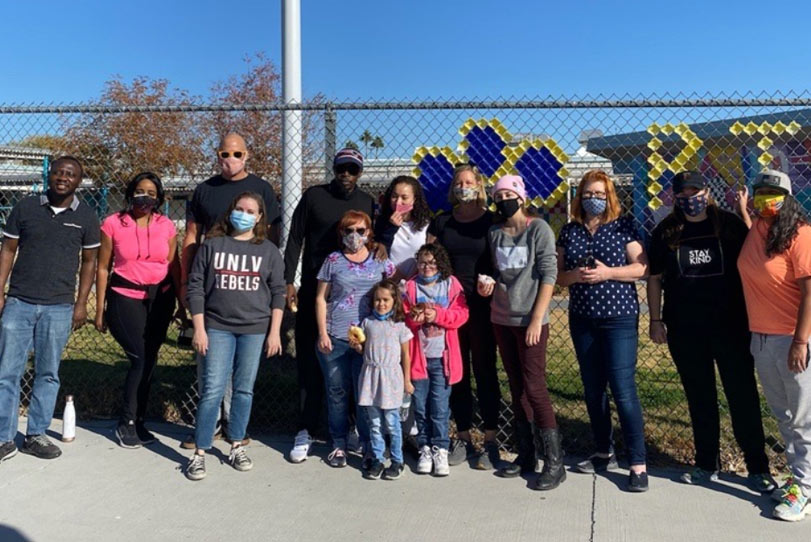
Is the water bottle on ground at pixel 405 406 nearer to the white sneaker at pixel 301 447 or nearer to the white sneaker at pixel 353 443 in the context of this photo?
the white sneaker at pixel 353 443

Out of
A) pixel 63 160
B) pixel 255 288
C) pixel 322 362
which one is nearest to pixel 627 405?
pixel 322 362

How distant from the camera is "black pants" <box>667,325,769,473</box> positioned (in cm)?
416

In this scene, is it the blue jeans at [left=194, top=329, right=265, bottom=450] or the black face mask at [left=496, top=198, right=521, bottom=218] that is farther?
the blue jeans at [left=194, top=329, right=265, bottom=450]

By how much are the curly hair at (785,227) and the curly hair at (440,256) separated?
172cm

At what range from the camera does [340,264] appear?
457cm

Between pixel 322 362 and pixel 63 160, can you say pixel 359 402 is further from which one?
pixel 63 160

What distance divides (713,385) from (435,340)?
1.61 metres

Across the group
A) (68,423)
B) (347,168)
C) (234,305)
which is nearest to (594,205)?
(347,168)

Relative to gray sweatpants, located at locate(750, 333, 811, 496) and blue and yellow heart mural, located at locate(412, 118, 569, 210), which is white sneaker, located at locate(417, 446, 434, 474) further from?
gray sweatpants, located at locate(750, 333, 811, 496)

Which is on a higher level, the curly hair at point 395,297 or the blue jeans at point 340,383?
the curly hair at point 395,297

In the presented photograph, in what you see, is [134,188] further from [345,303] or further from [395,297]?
[395,297]

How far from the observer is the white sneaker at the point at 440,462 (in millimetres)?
4492

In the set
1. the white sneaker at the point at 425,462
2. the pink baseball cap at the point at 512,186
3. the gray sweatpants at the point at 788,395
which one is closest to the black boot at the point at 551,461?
the white sneaker at the point at 425,462

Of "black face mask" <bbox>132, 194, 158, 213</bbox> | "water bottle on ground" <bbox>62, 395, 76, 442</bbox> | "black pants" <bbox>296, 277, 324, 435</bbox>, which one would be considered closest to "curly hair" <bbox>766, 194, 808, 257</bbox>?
"black pants" <bbox>296, 277, 324, 435</bbox>
